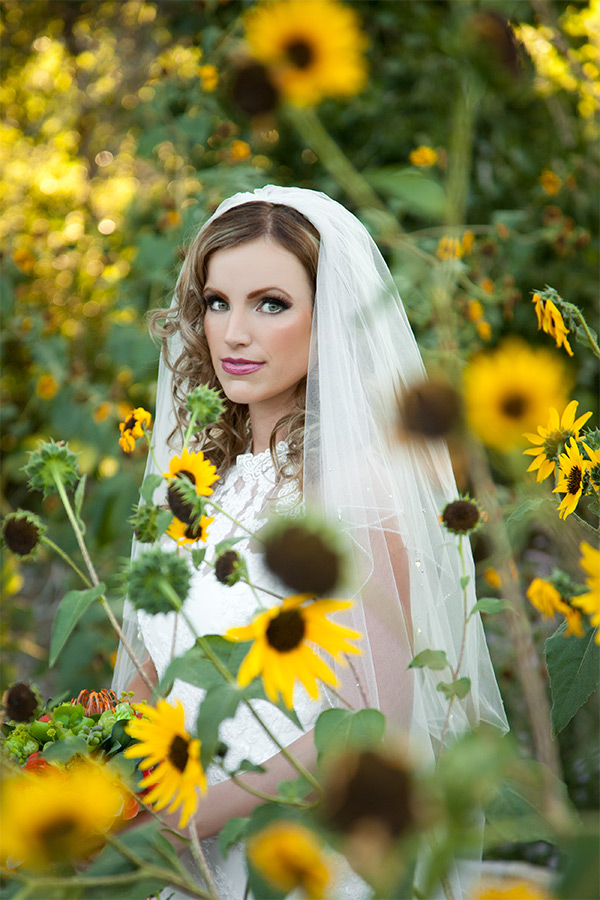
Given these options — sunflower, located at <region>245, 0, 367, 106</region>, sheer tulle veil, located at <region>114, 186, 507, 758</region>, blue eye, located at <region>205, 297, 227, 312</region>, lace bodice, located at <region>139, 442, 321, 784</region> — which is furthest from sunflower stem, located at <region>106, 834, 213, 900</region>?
blue eye, located at <region>205, 297, 227, 312</region>

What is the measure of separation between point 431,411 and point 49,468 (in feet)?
1.57

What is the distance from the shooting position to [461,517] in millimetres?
757

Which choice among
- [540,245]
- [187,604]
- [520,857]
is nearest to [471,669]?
[187,604]

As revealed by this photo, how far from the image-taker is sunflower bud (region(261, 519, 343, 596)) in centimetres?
51

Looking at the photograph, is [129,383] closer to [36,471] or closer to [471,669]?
[471,669]

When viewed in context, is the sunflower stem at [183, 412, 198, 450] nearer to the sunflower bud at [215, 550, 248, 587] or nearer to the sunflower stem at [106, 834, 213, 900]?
the sunflower bud at [215, 550, 248, 587]

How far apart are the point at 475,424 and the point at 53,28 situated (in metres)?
3.87

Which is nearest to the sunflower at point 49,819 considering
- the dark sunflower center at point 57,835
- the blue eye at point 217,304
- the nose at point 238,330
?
the dark sunflower center at point 57,835

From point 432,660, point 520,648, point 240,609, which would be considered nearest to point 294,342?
point 240,609

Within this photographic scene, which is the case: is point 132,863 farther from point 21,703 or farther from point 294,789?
point 21,703

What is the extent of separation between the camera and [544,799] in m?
0.41

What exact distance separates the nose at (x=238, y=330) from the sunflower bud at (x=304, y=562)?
2.82ft

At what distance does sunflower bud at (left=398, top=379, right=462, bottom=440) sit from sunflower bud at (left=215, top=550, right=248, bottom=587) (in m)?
0.27

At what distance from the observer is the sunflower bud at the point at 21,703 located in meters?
0.94
